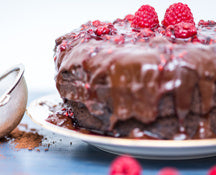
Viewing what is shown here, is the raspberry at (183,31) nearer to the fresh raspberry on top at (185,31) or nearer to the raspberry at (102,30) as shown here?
the fresh raspberry on top at (185,31)

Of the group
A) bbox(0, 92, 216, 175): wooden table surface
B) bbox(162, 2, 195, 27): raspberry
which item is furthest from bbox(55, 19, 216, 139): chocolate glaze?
bbox(162, 2, 195, 27): raspberry

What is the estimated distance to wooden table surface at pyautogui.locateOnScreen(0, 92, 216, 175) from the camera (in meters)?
1.71

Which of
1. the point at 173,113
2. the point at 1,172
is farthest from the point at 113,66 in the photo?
the point at 1,172

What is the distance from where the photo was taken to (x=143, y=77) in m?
1.58

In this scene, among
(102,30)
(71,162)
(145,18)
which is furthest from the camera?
(145,18)

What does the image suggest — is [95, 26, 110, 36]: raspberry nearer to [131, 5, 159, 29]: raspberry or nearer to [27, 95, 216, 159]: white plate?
[131, 5, 159, 29]: raspberry

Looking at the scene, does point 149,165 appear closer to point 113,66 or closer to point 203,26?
point 113,66

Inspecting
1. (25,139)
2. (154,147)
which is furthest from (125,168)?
(25,139)

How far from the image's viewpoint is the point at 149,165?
1752mm

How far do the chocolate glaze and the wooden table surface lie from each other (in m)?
0.21

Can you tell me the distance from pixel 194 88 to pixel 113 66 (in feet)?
1.26

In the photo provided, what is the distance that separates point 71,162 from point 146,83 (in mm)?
600

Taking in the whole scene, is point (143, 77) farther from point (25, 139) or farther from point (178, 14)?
point (25, 139)

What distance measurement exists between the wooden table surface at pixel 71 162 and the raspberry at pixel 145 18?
79cm
